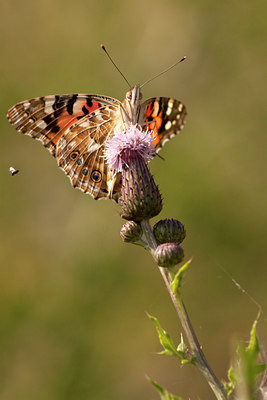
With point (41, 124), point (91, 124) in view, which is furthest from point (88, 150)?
point (41, 124)

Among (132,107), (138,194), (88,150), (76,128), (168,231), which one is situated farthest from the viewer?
(76,128)

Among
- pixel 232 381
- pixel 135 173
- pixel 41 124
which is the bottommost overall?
pixel 232 381

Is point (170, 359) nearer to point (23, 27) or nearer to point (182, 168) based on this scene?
point (182, 168)

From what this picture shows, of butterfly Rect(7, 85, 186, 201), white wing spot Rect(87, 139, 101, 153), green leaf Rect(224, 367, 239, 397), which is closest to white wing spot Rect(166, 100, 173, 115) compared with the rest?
butterfly Rect(7, 85, 186, 201)

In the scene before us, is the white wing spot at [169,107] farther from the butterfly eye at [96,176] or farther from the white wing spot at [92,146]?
the butterfly eye at [96,176]

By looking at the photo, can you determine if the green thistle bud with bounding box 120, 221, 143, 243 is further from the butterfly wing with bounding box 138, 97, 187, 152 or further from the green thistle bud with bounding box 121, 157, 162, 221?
the butterfly wing with bounding box 138, 97, 187, 152

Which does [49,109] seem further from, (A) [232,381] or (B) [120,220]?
(B) [120,220]

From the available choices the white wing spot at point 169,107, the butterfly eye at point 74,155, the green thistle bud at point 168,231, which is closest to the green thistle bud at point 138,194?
the green thistle bud at point 168,231
